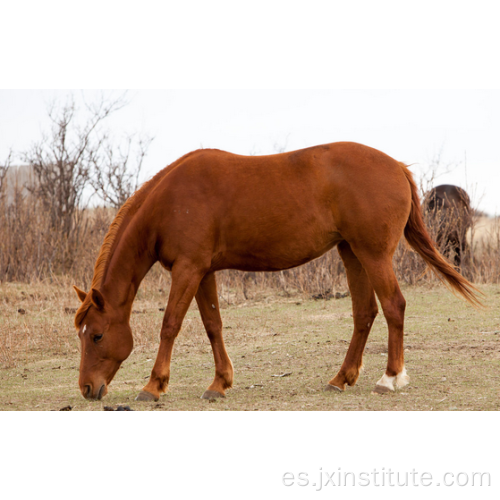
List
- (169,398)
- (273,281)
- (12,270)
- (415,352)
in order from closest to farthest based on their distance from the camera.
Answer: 1. (169,398)
2. (415,352)
3. (273,281)
4. (12,270)

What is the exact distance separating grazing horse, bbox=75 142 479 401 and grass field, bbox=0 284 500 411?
0.31m

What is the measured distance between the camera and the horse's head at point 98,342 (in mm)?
4500

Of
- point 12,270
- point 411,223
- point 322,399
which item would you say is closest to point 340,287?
point 411,223

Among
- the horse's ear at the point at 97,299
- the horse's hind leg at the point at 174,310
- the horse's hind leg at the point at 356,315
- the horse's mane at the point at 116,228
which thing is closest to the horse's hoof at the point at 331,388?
the horse's hind leg at the point at 356,315

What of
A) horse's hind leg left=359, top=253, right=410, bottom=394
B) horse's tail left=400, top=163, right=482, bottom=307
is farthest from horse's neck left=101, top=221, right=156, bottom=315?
horse's tail left=400, top=163, right=482, bottom=307

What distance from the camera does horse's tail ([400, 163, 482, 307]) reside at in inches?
193

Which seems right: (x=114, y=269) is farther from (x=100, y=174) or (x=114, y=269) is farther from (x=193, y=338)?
(x=100, y=174)

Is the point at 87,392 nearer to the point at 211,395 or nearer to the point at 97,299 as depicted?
the point at 97,299

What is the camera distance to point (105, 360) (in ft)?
14.9

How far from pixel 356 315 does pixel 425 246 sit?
901 mm

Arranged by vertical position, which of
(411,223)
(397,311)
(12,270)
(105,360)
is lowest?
(12,270)

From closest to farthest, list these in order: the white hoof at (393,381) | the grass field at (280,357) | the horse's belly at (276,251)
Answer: the grass field at (280,357) → the white hoof at (393,381) → the horse's belly at (276,251)

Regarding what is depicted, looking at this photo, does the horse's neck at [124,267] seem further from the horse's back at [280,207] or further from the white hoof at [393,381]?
the white hoof at [393,381]

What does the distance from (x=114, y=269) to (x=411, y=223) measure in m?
2.65
